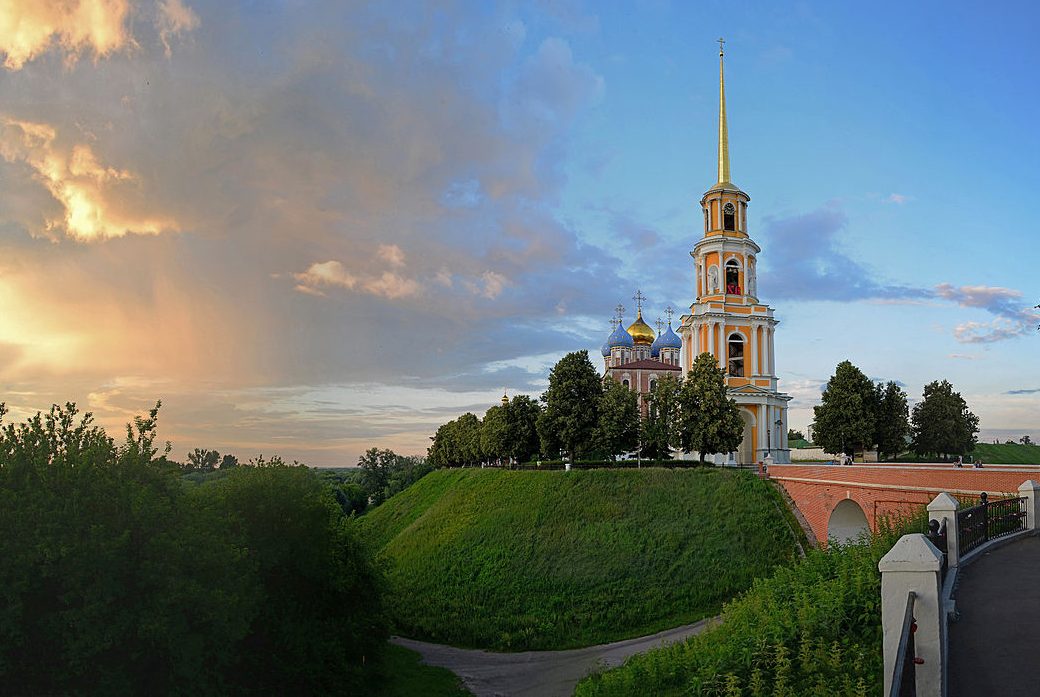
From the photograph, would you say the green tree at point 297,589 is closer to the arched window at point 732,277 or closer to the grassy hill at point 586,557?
the grassy hill at point 586,557

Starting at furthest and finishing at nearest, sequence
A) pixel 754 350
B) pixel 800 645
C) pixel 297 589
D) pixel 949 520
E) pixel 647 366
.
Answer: pixel 647 366
pixel 754 350
pixel 297 589
pixel 949 520
pixel 800 645

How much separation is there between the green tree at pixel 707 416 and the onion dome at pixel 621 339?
3646cm

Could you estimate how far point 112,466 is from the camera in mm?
16828

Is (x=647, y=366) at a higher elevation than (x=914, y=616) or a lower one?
higher

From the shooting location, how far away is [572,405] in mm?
50562

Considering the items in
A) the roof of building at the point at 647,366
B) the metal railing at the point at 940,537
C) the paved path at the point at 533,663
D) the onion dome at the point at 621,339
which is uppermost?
the onion dome at the point at 621,339

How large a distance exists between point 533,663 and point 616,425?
23.7 metres

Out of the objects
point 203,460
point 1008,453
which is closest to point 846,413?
point 1008,453

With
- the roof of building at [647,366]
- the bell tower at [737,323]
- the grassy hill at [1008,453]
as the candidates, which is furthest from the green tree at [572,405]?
the grassy hill at [1008,453]

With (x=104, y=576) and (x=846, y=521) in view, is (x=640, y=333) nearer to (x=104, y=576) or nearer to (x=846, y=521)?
(x=846, y=521)

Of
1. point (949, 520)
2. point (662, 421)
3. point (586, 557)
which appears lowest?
point (586, 557)

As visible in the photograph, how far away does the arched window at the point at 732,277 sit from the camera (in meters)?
56.8

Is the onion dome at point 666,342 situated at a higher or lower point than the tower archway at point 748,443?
higher

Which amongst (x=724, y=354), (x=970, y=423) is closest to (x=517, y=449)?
(x=724, y=354)
